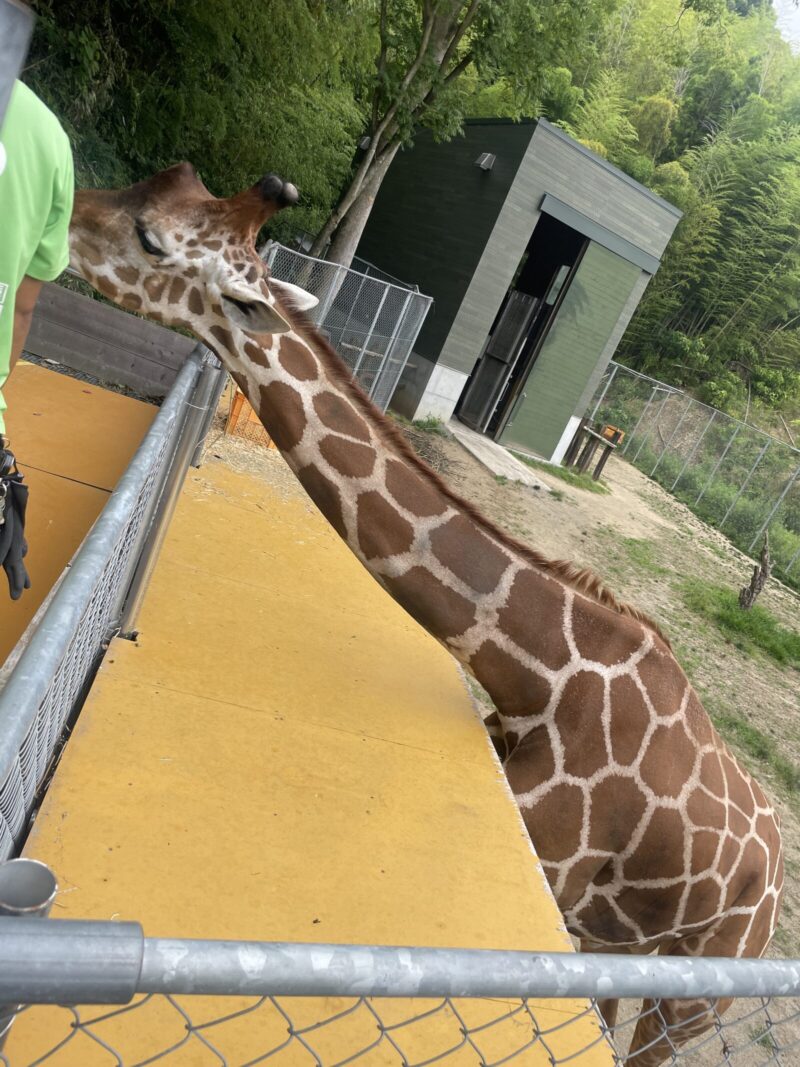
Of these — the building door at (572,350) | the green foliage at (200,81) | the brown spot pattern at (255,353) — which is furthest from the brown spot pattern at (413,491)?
the building door at (572,350)

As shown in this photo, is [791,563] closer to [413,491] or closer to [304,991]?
[413,491]

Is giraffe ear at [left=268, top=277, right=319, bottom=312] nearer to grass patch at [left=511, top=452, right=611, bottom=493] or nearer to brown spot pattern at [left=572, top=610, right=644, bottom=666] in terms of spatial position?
brown spot pattern at [left=572, top=610, right=644, bottom=666]

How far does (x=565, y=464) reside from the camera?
17156mm

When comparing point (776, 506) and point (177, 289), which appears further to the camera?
point (776, 506)

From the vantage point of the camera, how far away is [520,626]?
9.88 ft

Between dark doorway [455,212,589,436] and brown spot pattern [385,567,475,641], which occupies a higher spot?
dark doorway [455,212,589,436]

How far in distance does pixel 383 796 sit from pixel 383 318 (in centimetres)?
982

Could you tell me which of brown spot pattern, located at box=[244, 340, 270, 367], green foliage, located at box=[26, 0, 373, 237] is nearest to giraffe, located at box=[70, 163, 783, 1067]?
brown spot pattern, located at box=[244, 340, 270, 367]

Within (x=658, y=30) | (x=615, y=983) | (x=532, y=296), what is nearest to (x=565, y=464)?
(x=532, y=296)

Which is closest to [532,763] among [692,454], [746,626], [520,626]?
[520,626]

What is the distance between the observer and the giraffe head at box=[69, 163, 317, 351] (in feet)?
10.5

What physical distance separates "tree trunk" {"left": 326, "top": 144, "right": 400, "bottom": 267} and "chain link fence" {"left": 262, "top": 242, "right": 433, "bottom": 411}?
6.72ft

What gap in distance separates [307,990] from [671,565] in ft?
39.6

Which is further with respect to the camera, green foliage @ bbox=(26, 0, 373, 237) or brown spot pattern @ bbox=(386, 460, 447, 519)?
green foliage @ bbox=(26, 0, 373, 237)
